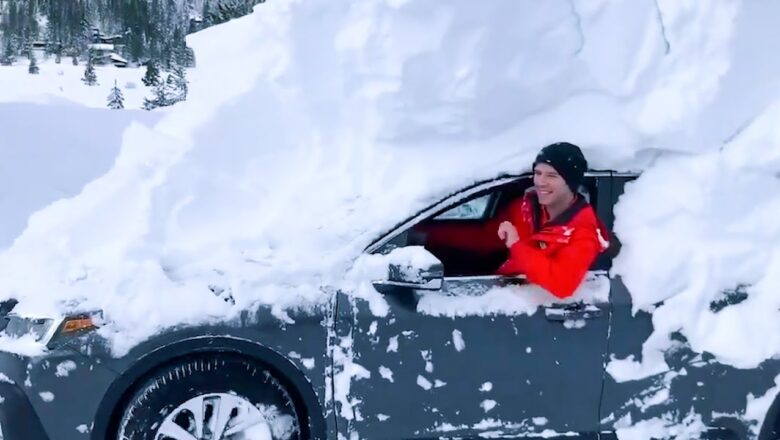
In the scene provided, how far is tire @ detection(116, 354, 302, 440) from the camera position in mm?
3258

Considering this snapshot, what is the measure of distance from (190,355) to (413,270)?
3.12 feet

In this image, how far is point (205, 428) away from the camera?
3.29 metres

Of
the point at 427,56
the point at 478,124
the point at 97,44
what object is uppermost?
the point at 97,44

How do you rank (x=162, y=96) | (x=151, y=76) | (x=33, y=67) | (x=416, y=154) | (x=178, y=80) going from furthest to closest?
(x=33, y=67) → (x=151, y=76) → (x=178, y=80) → (x=162, y=96) → (x=416, y=154)

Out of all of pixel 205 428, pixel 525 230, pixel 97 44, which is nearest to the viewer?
pixel 205 428

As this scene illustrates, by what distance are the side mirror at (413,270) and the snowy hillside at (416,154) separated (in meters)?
0.15

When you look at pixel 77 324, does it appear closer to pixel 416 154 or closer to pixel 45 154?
pixel 416 154

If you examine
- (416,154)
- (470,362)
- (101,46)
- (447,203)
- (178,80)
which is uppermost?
(101,46)

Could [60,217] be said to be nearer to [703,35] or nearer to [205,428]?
[205,428]

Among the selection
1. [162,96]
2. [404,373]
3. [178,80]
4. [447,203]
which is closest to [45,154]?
[447,203]

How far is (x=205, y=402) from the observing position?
10.8 feet

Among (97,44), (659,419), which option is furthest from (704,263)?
(97,44)

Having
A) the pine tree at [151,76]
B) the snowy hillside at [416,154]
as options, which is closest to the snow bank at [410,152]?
the snowy hillside at [416,154]

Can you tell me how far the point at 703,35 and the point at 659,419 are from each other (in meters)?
1.92
